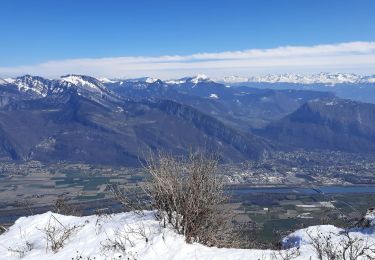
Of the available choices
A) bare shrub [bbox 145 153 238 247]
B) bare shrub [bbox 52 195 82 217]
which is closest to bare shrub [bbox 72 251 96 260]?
bare shrub [bbox 145 153 238 247]

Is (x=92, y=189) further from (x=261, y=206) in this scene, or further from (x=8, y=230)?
(x=8, y=230)

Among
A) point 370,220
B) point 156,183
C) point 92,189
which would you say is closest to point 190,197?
point 156,183

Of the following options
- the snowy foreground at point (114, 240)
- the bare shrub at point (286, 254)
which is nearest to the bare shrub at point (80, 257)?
the snowy foreground at point (114, 240)

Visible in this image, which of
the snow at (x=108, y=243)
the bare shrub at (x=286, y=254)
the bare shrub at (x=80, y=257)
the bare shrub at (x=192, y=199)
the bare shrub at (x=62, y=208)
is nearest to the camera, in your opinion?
the bare shrub at (x=286, y=254)

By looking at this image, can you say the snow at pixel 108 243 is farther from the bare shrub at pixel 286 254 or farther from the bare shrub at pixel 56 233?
the bare shrub at pixel 286 254

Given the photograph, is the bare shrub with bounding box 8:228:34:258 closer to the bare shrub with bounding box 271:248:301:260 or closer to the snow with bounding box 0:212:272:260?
the snow with bounding box 0:212:272:260

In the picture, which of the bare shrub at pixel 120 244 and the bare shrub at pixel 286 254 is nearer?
the bare shrub at pixel 286 254

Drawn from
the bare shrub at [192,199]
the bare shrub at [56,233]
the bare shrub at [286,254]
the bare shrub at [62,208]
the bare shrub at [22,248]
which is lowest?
the bare shrub at [62,208]
